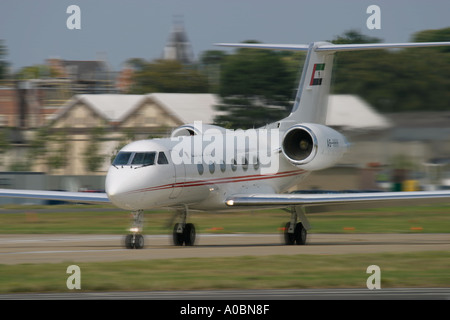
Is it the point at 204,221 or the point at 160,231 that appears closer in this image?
the point at 160,231

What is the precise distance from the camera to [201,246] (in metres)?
23.0

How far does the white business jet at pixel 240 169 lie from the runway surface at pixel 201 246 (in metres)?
1.05

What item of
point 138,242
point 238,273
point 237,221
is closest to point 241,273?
point 238,273

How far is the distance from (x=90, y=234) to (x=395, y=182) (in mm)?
16951

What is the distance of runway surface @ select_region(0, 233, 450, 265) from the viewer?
19688mm

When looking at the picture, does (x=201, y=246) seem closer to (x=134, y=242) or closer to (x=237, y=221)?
(x=134, y=242)

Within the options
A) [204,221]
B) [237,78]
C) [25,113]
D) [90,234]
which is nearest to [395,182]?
[204,221]

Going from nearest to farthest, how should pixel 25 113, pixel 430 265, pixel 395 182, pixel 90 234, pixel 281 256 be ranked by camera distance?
pixel 430 265
pixel 281 256
pixel 90 234
pixel 395 182
pixel 25 113

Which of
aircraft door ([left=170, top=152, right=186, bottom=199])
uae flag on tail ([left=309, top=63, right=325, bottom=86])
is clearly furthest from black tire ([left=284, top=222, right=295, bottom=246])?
uae flag on tail ([left=309, top=63, right=325, bottom=86])

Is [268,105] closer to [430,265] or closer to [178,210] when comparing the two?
[178,210]

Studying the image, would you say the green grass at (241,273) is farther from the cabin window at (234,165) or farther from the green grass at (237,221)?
the green grass at (237,221)

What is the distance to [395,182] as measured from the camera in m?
40.2

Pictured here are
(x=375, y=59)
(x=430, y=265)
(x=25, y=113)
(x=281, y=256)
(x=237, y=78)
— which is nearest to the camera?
(x=430, y=265)

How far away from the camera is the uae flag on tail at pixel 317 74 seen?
2814 centimetres
